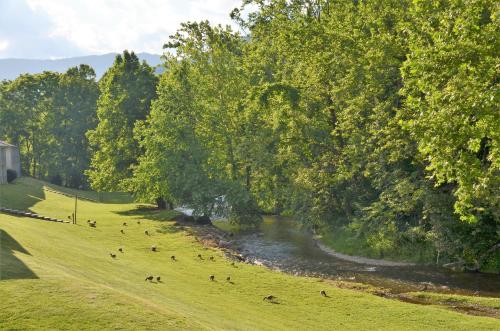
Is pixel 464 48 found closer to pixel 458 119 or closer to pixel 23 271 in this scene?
pixel 458 119

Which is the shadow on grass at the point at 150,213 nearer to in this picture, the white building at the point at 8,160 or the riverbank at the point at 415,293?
the riverbank at the point at 415,293

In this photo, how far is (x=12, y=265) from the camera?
22359mm

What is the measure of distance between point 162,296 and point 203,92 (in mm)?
48662

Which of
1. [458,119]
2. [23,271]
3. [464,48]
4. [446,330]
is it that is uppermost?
[464,48]

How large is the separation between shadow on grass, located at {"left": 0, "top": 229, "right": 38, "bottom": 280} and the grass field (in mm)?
43

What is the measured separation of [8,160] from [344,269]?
74.0 meters

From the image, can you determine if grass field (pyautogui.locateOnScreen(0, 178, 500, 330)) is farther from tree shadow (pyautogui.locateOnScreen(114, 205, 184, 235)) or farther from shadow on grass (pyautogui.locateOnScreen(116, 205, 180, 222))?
shadow on grass (pyautogui.locateOnScreen(116, 205, 180, 222))

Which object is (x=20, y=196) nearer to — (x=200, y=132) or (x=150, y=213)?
(x=150, y=213)

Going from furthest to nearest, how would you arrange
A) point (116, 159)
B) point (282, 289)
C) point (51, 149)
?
point (51, 149) < point (116, 159) < point (282, 289)

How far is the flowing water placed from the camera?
119ft

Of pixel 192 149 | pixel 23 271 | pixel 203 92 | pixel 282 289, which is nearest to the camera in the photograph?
pixel 23 271

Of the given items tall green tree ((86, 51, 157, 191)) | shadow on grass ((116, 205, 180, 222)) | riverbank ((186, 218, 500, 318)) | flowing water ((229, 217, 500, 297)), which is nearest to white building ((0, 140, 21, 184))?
tall green tree ((86, 51, 157, 191))

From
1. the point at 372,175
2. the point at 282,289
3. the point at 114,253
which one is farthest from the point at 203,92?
the point at 282,289

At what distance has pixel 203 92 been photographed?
70.2 meters
